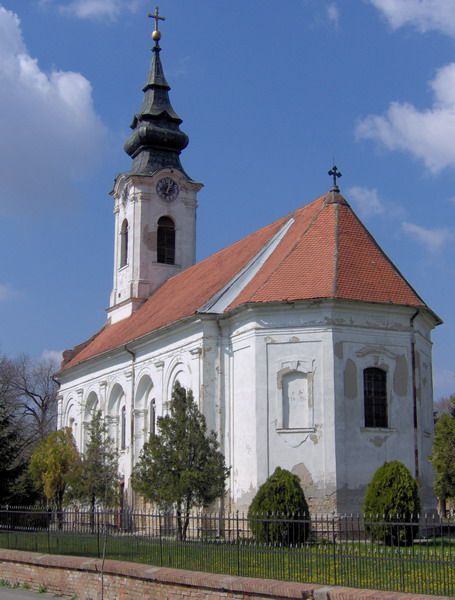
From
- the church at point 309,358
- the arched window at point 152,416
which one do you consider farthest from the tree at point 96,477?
the arched window at point 152,416

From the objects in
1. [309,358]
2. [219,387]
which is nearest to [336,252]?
[309,358]

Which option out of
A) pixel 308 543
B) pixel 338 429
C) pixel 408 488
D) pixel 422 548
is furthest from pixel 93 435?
pixel 422 548

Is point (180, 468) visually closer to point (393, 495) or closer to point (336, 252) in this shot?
point (393, 495)

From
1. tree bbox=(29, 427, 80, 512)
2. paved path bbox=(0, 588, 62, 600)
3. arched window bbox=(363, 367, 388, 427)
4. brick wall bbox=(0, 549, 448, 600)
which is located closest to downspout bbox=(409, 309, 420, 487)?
arched window bbox=(363, 367, 388, 427)

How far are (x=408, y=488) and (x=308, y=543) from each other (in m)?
8.17

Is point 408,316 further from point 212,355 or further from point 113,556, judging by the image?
point 113,556

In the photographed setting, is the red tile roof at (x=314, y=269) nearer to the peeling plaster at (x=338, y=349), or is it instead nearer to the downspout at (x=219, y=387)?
the downspout at (x=219, y=387)

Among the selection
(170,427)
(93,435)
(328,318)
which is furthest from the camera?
(93,435)

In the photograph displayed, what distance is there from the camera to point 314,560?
43.1ft

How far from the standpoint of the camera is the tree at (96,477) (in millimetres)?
31547

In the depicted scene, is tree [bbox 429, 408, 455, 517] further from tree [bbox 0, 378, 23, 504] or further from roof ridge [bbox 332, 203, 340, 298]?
tree [bbox 0, 378, 23, 504]

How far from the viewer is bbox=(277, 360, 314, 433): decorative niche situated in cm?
2648

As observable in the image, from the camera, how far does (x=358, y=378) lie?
2672cm

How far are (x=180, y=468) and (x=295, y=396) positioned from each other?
4.36m
